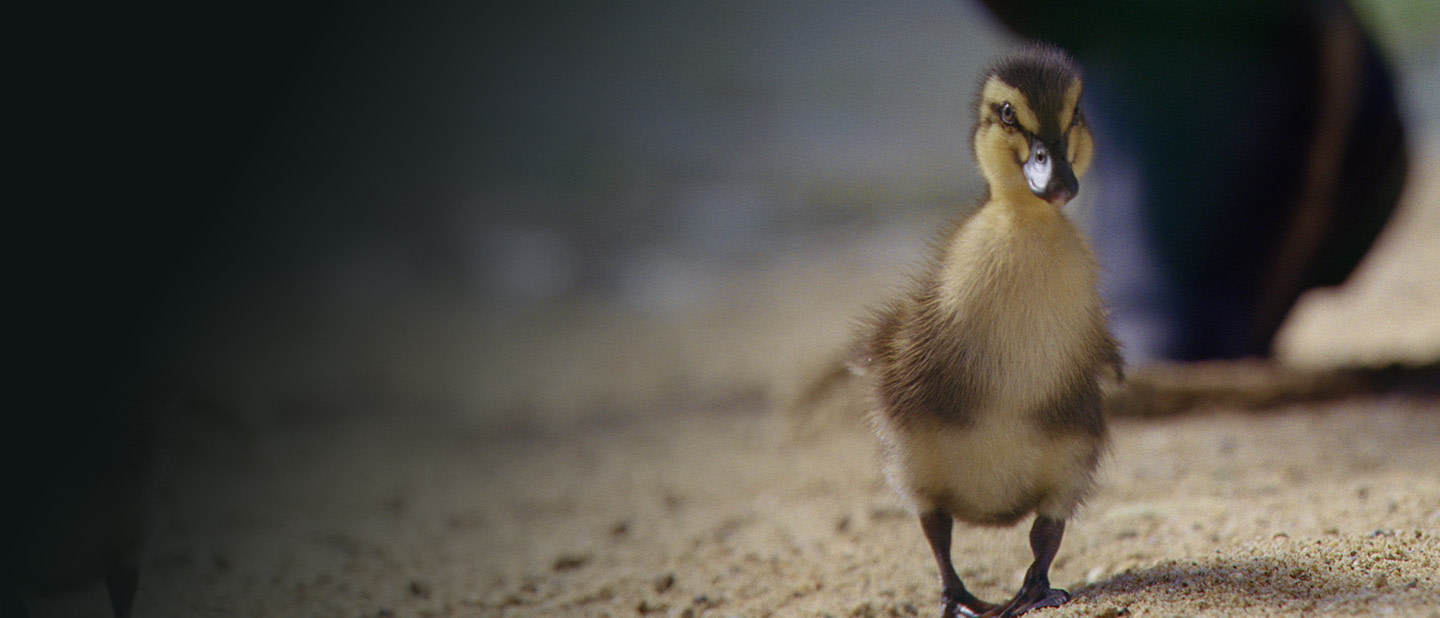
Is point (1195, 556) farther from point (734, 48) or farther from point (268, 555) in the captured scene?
point (734, 48)

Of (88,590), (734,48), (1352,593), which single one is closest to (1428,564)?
(1352,593)

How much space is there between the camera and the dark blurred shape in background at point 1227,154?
3.55m

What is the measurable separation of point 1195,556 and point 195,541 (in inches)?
98.4

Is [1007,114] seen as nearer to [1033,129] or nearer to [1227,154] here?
[1033,129]

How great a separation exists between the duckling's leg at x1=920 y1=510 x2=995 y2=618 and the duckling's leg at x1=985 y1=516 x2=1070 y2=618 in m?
0.06

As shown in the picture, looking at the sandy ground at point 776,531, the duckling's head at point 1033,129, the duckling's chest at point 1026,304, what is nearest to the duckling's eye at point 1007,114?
the duckling's head at point 1033,129

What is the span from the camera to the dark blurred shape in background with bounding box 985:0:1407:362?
11.7 feet

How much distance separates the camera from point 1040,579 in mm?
1825

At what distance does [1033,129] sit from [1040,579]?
71 cm

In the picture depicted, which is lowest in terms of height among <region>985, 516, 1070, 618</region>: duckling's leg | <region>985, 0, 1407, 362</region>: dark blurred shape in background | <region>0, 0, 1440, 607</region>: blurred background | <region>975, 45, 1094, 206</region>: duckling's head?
<region>985, 516, 1070, 618</region>: duckling's leg

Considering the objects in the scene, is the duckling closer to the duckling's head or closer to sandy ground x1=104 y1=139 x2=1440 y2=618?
the duckling's head

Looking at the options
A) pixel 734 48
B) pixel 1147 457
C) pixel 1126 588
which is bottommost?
pixel 1126 588

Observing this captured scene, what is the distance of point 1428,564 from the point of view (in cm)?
171

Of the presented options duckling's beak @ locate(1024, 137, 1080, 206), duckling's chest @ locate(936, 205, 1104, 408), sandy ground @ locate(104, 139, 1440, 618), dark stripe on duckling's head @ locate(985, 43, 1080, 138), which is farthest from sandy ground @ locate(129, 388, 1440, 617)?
dark stripe on duckling's head @ locate(985, 43, 1080, 138)
